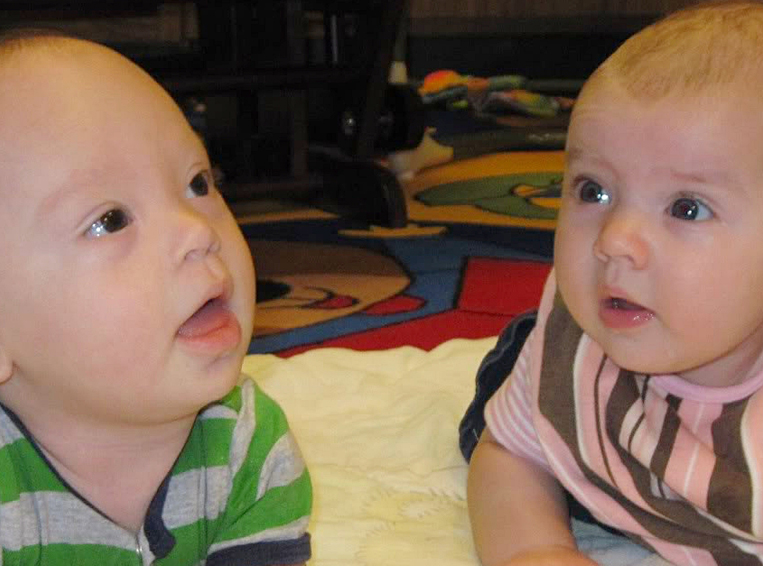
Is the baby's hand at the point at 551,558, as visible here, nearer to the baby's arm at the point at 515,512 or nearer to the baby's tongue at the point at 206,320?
the baby's arm at the point at 515,512

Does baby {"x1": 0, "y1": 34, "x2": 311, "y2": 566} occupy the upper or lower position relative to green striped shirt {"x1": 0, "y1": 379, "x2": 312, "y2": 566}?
upper

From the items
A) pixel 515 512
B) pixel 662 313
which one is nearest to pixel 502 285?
pixel 515 512

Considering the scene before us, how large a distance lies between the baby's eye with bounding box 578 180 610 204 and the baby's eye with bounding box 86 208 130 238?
29cm

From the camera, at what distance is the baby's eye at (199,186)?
71cm

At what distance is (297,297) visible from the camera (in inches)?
63.1

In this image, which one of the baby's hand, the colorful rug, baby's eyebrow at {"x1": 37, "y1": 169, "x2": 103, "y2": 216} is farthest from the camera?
the colorful rug

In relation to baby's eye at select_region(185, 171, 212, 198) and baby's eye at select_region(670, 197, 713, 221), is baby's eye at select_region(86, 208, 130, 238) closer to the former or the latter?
baby's eye at select_region(185, 171, 212, 198)

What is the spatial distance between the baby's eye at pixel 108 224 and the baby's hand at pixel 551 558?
34 centimetres

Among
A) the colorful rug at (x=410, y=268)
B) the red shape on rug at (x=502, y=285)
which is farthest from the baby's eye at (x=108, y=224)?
the red shape on rug at (x=502, y=285)

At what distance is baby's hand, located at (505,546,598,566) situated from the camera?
2.53ft

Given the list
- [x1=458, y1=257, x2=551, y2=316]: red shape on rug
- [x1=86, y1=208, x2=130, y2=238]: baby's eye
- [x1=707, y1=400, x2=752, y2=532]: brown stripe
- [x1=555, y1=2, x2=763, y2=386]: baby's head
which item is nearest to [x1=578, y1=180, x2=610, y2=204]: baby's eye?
[x1=555, y1=2, x2=763, y2=386]: baby's head

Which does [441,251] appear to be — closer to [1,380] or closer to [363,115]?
[363,115]

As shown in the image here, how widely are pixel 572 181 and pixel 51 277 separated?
0.33 m

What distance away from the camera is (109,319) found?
656 mm
